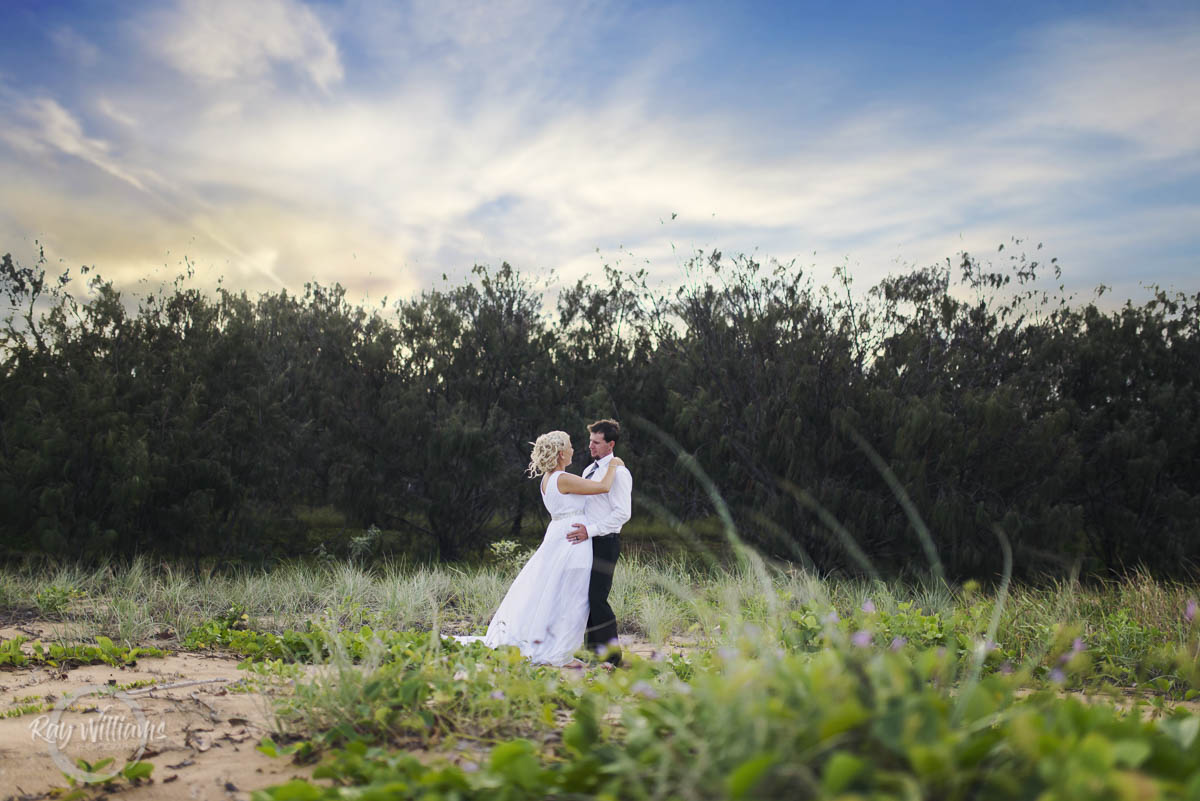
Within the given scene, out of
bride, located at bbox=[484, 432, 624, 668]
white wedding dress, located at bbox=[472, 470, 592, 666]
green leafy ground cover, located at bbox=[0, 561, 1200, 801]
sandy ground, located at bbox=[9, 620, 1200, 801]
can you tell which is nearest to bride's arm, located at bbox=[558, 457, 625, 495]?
bride, located at bbox=[484, 432, 624, 668]

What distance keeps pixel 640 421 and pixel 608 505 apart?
28.8 feet

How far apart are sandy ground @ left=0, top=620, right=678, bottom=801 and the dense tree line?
10.0 m

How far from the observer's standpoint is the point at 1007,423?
44.6 feet

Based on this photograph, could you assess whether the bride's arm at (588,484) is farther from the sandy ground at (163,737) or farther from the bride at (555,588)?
the sandy ground at (163,737)

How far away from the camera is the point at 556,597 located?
5.78 meters

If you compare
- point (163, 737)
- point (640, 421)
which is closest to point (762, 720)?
point (163, 737)

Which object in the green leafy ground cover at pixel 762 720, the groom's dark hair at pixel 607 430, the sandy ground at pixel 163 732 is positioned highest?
the groom's dark hair at pixel 607 430

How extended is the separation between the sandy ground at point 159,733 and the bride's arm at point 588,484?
7.51ft

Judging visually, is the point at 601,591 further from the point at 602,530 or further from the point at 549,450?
the point at 549,450

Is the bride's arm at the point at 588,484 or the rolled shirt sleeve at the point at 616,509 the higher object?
the bride's arm at the point at 588,484

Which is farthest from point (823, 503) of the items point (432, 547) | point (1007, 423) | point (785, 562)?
point (432, 547)

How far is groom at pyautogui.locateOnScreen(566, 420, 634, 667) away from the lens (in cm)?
570

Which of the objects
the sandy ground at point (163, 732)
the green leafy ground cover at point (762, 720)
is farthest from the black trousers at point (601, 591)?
the sandy ground at point (163, 732)

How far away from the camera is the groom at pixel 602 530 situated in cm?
570
